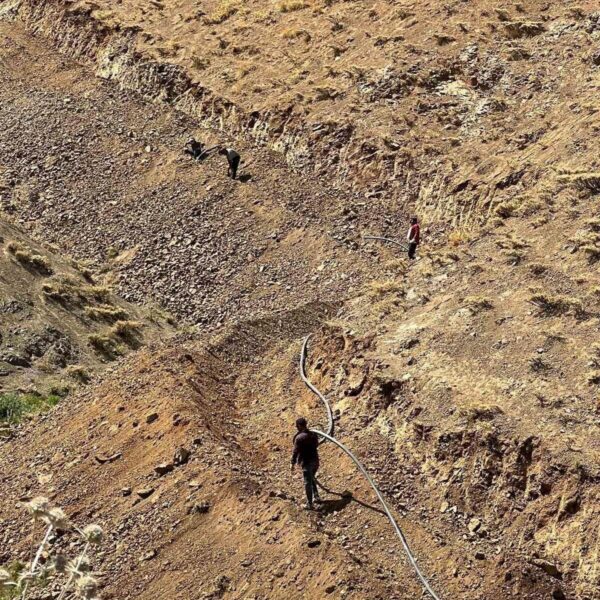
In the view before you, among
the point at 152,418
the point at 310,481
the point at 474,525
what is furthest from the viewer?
the point at 152,418

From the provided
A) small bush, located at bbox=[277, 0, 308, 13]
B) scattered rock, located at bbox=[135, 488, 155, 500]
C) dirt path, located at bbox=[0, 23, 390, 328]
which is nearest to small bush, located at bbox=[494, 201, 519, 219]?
dirt path, located at bbox=[0, 23, 390, 328]

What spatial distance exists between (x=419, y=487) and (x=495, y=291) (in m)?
5.15

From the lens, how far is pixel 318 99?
102 feet

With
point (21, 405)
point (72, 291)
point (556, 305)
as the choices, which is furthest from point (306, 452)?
point (72, 291)

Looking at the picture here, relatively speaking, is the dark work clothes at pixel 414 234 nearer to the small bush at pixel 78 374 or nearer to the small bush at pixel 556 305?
the small bush at pixel 556 305

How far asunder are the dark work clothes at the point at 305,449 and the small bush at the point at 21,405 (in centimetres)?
812

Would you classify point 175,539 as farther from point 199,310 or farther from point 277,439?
point 199,310

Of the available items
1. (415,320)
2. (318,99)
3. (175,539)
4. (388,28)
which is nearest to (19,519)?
(175,539)

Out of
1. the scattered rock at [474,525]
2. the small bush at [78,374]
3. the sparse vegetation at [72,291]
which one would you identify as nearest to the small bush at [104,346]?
the small bush at [78,374]

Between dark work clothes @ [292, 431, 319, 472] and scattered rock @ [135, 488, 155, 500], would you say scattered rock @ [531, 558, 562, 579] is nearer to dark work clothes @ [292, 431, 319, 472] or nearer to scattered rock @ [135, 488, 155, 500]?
dark work clothes @ [292, 431, 319, 472]

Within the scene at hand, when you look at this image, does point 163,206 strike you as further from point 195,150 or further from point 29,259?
point 29,259

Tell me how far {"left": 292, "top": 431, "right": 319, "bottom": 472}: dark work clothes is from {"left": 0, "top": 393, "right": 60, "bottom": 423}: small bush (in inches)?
320

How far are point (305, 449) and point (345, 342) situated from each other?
484 cm

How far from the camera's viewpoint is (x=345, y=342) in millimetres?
17719
